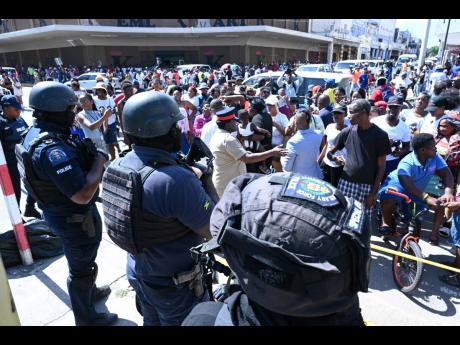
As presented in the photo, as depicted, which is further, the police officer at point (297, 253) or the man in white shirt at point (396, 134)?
the man in white shirt at point (396, 134)

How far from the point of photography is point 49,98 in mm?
2346

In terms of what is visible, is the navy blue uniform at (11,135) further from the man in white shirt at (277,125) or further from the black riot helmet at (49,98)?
the man in white shirt at (277,125)

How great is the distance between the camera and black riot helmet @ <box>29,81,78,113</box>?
2.34 meters

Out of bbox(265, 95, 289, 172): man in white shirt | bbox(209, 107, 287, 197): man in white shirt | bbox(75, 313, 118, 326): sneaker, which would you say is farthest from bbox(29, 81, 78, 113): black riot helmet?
bbox(265, 95, 289, 172): man in white shirt

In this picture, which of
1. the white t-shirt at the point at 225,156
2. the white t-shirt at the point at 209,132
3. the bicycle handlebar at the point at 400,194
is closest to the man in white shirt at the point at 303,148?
the white t-shirt at the point at 225,156

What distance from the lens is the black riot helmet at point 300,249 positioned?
901 millimetres

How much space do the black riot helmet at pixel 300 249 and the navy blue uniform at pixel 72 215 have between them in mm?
1566

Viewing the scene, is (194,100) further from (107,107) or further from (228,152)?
(228,152)

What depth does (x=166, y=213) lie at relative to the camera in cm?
167

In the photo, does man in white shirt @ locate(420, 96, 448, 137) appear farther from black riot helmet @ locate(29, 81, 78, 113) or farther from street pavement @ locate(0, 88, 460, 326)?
black riot helmet @ locate(29, 81, 78, 113)

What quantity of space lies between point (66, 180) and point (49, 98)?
2.14 ft

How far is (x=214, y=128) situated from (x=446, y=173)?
2.73 meters

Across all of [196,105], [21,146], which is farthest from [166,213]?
[196,105]

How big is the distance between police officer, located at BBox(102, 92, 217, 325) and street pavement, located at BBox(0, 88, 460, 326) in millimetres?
1277
